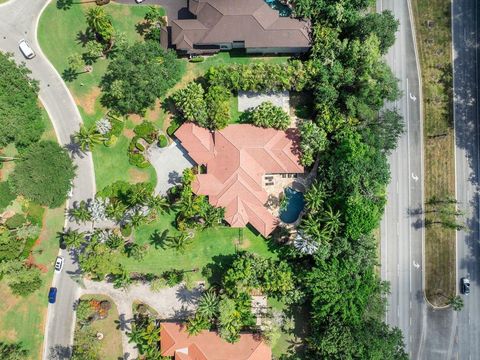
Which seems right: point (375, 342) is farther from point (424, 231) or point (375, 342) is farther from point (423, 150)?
point (423, 150)

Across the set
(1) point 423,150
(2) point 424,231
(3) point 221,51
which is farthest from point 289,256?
(3) point 221,51

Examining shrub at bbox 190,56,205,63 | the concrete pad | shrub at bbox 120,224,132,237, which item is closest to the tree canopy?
shrub at bbox 120,224,132,237

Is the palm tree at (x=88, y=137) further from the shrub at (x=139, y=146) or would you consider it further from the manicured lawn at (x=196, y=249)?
the manicured lawn at (x=196, y=249)

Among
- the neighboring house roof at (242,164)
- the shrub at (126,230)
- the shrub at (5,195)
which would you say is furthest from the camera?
the shrub at (5,195)

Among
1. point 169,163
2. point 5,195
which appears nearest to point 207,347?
point 169,163

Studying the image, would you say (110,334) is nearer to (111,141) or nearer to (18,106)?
(111,141)

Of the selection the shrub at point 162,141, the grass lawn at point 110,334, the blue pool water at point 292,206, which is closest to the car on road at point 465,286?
the blue pool water at point 292,206
